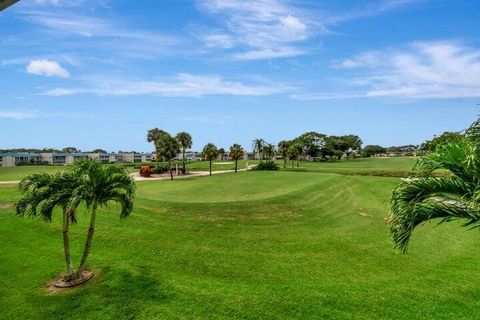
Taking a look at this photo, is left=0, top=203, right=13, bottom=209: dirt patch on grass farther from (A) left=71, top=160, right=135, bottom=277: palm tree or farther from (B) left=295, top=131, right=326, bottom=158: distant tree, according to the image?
(B) left=295, top=131, right=326, bottom=158: distant tree

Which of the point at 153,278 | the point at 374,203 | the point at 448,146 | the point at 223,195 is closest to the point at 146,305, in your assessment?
the point at 153,278

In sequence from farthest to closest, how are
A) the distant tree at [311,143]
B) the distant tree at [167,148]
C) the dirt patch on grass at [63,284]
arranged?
the distant tree at [311,143] → the distant tree at [167,148] → the dirt patch on grass at [63,284]

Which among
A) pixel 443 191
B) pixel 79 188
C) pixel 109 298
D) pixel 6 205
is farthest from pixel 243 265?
pixel 6 205

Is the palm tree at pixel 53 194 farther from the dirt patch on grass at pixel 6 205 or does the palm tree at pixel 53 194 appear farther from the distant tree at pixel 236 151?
the distant tree at pixel 236 151

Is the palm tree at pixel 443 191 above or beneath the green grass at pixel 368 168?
above

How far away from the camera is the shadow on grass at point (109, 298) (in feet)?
53.7

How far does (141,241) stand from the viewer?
24.3 m

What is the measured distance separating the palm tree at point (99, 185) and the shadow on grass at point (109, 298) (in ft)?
5.77

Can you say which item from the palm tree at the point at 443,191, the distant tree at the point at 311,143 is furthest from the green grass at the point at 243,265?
the distant tree at the point at 311,143

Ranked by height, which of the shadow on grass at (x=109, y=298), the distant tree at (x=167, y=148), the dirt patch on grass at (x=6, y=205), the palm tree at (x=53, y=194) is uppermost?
the distant tree at (x=167, y=148)

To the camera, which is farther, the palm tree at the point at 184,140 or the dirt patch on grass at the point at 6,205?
the palm tree at the point at 184,140

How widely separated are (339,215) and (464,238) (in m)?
8.97

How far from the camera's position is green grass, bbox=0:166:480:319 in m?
16.3

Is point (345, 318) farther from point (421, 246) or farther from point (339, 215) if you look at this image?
point (339, 215)
